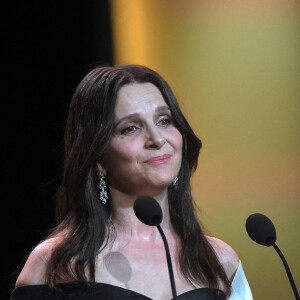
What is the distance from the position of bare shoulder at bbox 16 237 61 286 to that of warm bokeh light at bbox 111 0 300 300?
0.94 metres

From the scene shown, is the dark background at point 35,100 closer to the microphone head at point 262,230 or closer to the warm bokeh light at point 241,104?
the warm bokeh light at point 241,104

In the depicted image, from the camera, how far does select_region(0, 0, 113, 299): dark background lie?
3.03 meters

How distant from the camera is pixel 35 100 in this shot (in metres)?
3.06

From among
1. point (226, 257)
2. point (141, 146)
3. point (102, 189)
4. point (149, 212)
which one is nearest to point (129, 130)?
point (141, 146)

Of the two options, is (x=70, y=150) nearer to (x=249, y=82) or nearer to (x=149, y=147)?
(x=149, y=147)

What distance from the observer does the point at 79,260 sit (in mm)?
2295

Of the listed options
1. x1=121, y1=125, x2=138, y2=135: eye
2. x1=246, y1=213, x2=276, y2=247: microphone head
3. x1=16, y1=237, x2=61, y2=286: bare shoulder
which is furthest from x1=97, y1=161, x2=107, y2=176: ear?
x1=246, y1=213, x2=276, y2=247: microphone head

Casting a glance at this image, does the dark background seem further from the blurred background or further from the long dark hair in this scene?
the long dark hair

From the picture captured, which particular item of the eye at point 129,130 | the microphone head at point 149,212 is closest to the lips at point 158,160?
the eye at point 129,130

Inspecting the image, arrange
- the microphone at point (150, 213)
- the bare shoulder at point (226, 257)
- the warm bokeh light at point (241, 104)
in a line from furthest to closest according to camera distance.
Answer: the warm bokeh light at point (241, 104) < the bare shoulder at point (226, 257) < the microphone at point (150, 213)

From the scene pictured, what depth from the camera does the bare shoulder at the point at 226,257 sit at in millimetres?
2492

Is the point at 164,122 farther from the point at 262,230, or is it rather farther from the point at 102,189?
the point at 262,230

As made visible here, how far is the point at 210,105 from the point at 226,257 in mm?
774

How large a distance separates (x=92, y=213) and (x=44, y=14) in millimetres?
1035
